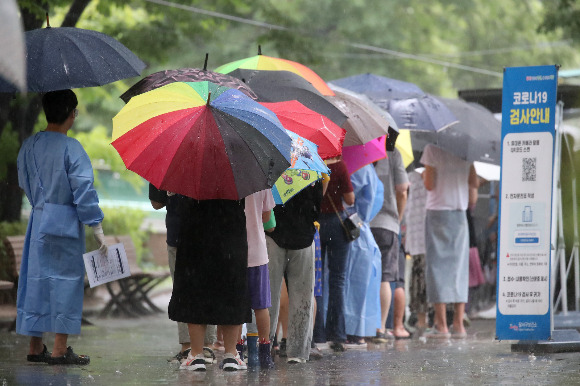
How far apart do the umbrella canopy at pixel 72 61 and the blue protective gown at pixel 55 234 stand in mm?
550

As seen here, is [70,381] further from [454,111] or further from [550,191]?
[454,111]

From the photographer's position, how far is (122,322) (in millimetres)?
15023

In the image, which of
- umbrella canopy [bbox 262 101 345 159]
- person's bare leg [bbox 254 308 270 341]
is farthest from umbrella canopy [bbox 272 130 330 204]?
person's bare leg [bbox 254 308 270 341]

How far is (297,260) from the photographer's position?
956 centimetres

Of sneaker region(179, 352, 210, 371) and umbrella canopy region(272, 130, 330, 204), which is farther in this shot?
umbrella canopy region(272, 130, 330, 204)

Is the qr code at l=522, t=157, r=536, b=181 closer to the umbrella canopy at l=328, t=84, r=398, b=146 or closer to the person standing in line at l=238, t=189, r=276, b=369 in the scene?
the umbrella canopy at l=328, t=84, r=398, b=146

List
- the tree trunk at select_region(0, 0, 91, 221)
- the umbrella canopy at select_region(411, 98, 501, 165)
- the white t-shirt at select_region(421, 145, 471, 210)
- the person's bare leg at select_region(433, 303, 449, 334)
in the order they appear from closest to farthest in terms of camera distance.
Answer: the umbrella canopy at select_region(411, 98, 501, 165)
the white t-shirt at select_region(421, 145, 471, 210)
the person's bare leg at select_region(433, 303, 449, 334)
the tree trunk at select_region(0, 0, 91, 221)

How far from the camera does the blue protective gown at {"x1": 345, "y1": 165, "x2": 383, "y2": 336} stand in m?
11.6

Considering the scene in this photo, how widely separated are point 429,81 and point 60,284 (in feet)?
90.7

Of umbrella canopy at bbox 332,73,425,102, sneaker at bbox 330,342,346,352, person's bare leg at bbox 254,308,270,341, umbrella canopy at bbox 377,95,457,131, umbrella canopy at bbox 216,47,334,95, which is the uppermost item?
umbrella canopy at bbox 332,73,425,102

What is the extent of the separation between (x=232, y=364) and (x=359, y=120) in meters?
3.10

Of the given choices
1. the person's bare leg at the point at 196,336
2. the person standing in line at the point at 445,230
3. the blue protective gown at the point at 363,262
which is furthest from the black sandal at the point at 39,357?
the person standing in line at the point at 445,230

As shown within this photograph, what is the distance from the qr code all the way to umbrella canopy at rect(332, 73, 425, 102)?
2990mm

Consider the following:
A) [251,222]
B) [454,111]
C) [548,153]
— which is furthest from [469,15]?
[251,222]
